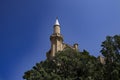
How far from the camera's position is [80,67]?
44281mm

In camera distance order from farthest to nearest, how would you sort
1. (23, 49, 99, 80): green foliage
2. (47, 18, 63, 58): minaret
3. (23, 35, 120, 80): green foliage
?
(47, 18, 63, 58): minaret
(23, 49, 99, 80): green foliage
(23, 35, 120, 80): green foliage

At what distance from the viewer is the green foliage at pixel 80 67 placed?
42.0m

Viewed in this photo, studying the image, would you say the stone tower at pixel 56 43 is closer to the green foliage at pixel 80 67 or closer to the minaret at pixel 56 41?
the minaret at pixel 56 41

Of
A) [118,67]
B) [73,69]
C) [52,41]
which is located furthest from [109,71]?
[52,41]

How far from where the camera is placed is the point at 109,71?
42.0 metres

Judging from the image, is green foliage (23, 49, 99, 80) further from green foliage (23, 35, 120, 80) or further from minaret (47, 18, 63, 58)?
minaret (47, 18, 63, 58)

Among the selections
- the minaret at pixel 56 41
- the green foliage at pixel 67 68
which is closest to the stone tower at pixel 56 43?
the minaret at pixel 56 41

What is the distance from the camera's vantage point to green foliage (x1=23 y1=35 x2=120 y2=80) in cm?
4200

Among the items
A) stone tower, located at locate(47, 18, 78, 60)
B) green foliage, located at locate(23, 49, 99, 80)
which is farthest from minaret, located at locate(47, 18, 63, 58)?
green foliage, located at locate(23, 49, 99, 80)

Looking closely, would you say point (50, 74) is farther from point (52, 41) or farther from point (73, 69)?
point (52, 41)

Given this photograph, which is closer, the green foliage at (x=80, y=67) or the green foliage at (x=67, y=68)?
the green foliage at (x=80, y=67)

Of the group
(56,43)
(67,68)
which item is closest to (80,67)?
(67,68)

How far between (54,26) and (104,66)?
29.7m

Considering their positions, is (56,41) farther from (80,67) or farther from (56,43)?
(80,67)
